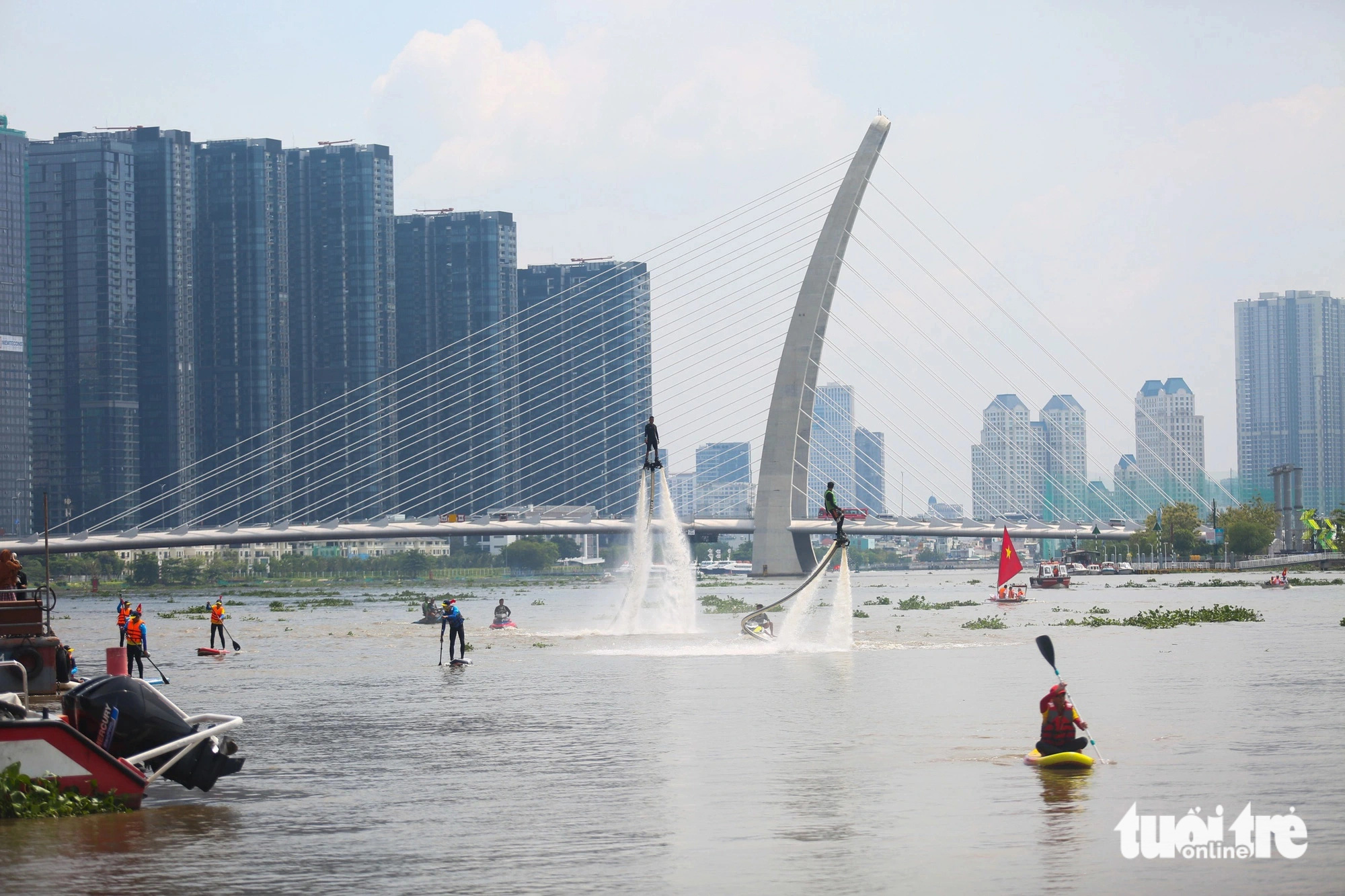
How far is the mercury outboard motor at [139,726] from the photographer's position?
17.8m

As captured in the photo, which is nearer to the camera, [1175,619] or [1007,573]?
[1175,619]

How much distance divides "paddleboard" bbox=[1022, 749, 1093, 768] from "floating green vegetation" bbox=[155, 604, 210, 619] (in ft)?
210

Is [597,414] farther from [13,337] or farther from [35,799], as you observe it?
[35,799]

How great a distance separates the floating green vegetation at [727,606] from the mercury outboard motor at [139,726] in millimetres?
53779

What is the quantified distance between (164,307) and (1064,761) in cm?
18527

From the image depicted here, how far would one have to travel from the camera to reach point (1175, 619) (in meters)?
54.2

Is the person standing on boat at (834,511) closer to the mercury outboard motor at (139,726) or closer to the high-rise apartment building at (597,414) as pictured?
the mercury outboard motor at (139,726)

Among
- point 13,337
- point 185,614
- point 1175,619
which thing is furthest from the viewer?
point 13,337

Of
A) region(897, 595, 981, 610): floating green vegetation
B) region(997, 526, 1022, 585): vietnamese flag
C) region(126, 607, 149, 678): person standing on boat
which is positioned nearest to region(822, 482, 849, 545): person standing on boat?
region(126, 607, 149, 678): person standing on boat

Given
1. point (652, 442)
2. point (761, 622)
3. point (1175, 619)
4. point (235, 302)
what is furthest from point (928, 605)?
point (235, 302)

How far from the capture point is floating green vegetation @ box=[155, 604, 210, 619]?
260ft

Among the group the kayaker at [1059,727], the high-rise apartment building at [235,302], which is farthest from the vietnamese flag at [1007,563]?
the high-rise apartment building at [235,302]

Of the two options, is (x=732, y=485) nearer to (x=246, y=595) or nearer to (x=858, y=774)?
(x=246, y=595)

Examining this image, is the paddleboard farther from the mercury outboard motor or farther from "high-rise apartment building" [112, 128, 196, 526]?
"high-rise apartment building" [112, 128, 196, 526]
